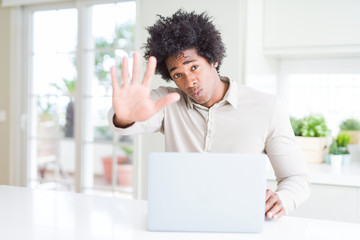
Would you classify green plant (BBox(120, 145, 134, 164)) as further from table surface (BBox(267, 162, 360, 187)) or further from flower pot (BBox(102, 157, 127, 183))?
table surface (BBox(267, 162, 360, 187))

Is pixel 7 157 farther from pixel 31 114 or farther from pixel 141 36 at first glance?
pixel 141 36

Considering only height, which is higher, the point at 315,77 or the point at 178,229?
the point at 315,77

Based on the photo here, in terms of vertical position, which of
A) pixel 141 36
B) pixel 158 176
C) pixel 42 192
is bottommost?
pixel 42 192

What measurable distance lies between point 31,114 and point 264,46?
2398 millimetres

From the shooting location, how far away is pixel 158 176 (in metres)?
0.95

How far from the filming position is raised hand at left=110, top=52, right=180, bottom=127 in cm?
110

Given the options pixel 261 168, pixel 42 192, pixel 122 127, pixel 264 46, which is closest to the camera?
pixel 261 168

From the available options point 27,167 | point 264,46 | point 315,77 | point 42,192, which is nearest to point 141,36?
point 264,46

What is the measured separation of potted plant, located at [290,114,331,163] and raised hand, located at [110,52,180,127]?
165 cm

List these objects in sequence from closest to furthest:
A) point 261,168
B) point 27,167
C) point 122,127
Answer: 1. point 261,168
2. point 122,127
3. point 27,167

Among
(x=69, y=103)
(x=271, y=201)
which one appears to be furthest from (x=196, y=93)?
(x=69, y=103)

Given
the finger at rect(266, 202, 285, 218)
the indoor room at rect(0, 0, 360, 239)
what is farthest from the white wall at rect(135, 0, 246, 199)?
the finger at rect(266, 202, 285, 218)

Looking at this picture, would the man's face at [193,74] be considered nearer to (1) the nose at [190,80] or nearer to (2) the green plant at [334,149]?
(1) the nose at [190,80]

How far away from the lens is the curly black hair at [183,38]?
1.42 m
